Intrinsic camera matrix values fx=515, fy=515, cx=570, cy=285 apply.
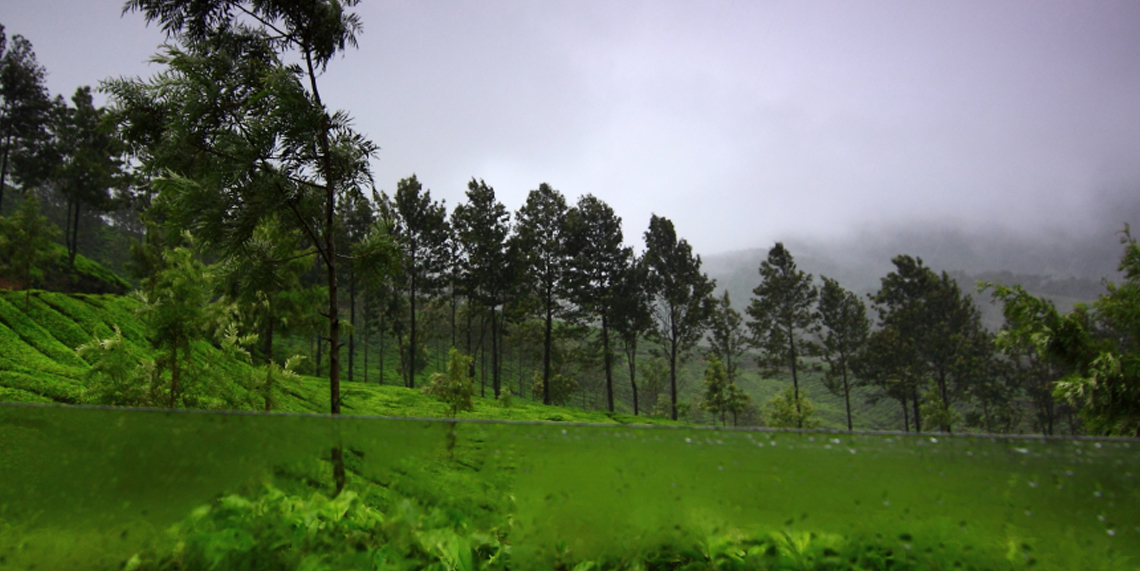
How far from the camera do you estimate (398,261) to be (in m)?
7.04

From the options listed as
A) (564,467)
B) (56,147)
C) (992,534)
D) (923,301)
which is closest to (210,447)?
(564,467)

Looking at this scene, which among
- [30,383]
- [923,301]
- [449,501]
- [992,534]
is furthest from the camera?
[923,301]

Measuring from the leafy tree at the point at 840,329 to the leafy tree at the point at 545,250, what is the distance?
19.6m

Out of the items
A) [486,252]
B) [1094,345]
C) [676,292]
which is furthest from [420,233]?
[1094,345]

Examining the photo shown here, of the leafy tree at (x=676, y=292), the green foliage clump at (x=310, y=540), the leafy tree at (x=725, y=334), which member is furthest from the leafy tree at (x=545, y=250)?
the green foliage clump at (x=310, y=540)

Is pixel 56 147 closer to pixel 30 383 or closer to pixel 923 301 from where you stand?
pixel 30 383

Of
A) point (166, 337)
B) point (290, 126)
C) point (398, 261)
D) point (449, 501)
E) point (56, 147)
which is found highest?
point (56, 147)

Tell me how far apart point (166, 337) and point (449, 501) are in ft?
23.4

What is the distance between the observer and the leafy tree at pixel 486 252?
3150cm

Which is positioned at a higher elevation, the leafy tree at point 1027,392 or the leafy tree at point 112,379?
the leafy tree at point 112,379

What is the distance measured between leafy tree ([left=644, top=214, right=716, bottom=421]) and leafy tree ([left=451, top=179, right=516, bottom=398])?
9.82m

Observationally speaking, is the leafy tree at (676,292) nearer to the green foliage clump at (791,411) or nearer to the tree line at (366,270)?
the tree line at (366,270)

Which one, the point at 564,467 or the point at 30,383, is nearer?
the point at 564,467

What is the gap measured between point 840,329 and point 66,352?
4038cm
